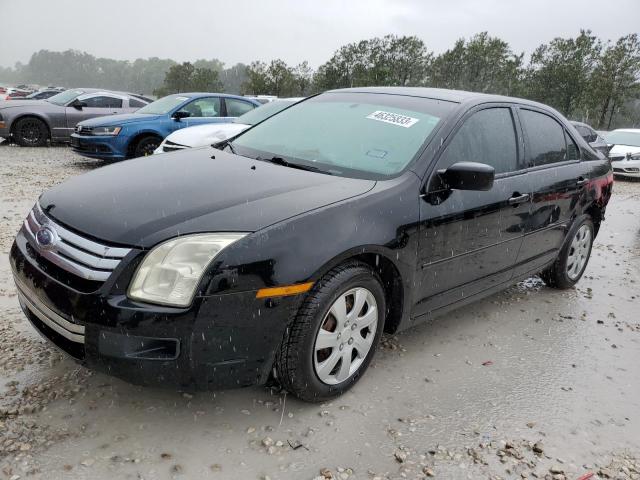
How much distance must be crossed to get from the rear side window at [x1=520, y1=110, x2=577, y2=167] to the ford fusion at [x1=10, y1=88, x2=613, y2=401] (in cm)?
3

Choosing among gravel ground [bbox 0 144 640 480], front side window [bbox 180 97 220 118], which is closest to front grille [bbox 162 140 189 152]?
front side window [bbox 180 97 220 118]

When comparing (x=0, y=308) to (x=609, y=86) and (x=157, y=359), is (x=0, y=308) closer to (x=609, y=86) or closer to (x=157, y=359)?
(x=157, y=359)

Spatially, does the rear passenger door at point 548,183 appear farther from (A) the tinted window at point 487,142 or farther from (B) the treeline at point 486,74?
(B) the treeline at point 486,74

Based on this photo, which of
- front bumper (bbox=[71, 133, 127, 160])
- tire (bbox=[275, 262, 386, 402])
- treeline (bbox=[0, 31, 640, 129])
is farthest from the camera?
treeline (bbox=[0, 31, 640, 129])

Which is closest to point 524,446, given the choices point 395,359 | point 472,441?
point 472,441

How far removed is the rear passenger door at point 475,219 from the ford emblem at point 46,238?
1780mm

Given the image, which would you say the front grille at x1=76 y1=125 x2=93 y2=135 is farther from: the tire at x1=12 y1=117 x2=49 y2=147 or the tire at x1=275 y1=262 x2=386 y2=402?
the tire at x1=275 y1=262 x2=386 y2=402

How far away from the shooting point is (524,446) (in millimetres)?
2551

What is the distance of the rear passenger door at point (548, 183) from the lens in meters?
3.80

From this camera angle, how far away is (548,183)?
3.87m

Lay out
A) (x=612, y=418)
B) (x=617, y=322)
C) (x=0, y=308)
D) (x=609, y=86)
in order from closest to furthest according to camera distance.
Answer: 1. (x=612, y=418)
2. (x=0, y=308)
3. (x=617, y=322)
4. (x=609, y=86)

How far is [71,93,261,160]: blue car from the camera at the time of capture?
8.95m

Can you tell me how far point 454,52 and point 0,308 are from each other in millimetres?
44785

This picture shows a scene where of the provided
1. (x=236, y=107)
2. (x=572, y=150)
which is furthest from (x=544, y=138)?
(x=236, y=107)
